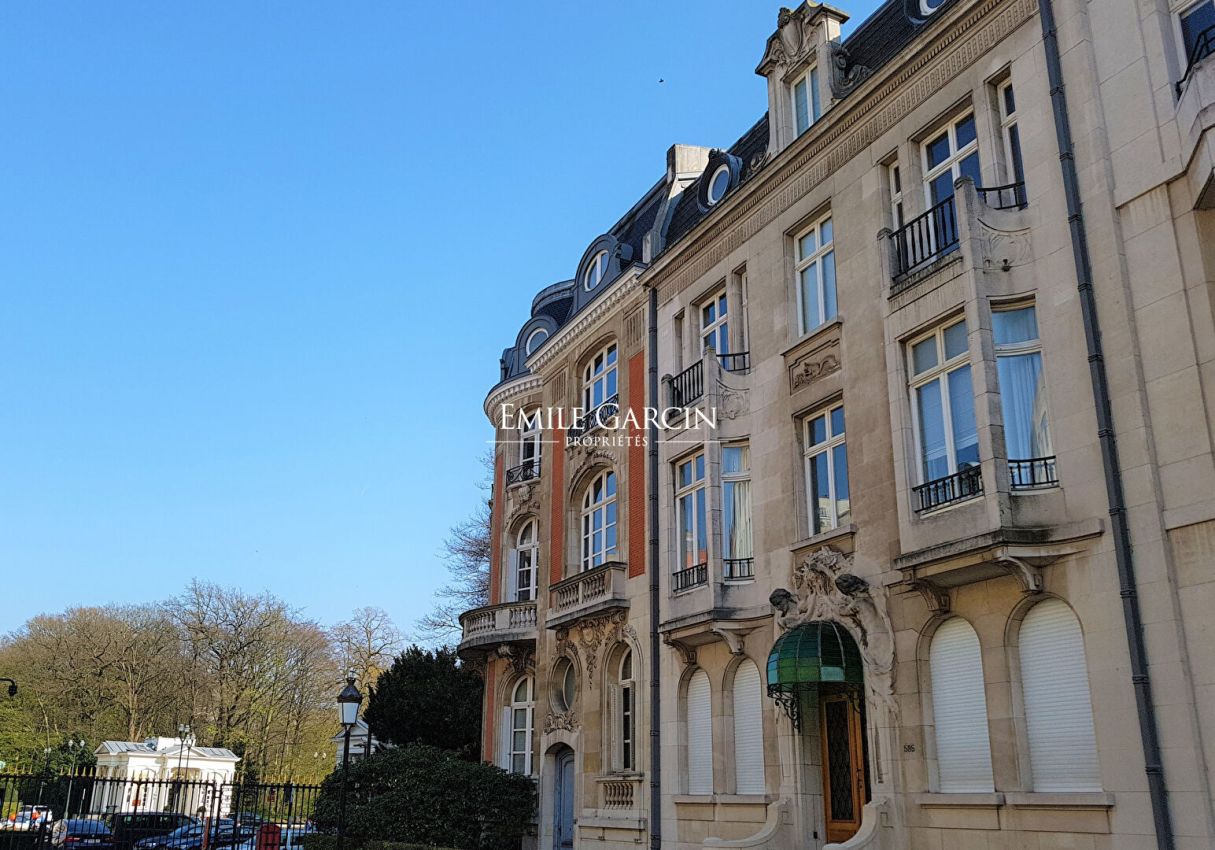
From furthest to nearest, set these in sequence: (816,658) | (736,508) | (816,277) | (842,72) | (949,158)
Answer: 1. (736,508)
2. (842,72)
3. (816,277)
4. (949,158)
5. (816,658)

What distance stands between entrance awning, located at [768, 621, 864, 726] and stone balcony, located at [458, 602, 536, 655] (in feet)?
34.5

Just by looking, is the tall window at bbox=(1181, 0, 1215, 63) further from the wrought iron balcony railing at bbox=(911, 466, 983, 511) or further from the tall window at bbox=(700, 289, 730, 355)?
the tall window at bbox=(700, 289, 730, 355)

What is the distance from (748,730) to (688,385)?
6596 millimetres

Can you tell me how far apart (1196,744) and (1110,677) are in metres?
1.09

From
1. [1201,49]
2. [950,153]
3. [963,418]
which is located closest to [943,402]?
[963,418]

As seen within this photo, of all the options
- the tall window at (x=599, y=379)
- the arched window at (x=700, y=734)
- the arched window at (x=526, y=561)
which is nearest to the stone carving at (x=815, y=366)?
the arched window at (x=700, y=734)

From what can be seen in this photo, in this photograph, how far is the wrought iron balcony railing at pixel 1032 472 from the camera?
12438 mm

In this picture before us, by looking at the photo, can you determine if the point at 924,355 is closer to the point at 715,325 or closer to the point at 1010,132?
the point at 1010,132

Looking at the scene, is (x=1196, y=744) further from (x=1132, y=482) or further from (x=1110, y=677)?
(x=1132, y=482)

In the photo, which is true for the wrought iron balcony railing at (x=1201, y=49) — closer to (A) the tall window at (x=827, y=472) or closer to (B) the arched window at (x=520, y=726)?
(A) the tall window at (x=827, y=472)

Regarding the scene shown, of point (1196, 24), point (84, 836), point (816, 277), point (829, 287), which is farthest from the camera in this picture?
point (84, 836)

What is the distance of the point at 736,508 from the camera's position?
18547mm

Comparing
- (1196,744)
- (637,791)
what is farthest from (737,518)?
(1196,744)

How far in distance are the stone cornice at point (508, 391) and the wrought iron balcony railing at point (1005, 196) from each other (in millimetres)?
15414
